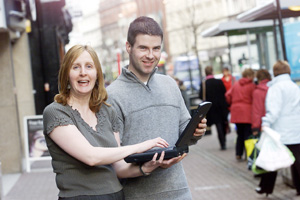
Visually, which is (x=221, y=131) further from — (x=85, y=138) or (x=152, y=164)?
(x=85, y=138)

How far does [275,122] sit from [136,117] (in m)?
5.38

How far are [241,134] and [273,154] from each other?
16.7 feet

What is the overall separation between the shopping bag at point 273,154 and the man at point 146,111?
4.81m

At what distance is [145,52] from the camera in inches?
144

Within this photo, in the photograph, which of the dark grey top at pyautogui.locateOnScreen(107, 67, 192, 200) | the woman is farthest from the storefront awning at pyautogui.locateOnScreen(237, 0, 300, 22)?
the dark grey top at pyautogui.locateOnScreen(107, 67, 192, 200)

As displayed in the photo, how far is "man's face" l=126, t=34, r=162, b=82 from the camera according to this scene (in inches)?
144

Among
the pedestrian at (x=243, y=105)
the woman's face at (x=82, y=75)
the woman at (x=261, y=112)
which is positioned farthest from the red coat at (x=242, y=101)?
the woman's face at (x=82, y=75)

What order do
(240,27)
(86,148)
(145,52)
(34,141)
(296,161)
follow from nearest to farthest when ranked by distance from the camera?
(86,148) < (145,52) < (296,161) < (34,141) < (240,27)

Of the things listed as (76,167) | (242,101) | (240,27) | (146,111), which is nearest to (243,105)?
(242,101)

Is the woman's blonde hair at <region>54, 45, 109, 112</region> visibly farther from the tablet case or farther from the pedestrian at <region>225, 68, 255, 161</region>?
the pedestrian at <region>225, 68, 255, 161</region>

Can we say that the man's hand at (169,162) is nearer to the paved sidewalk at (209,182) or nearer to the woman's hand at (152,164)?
the woman's hand at (152,164)

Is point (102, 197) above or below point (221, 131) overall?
above

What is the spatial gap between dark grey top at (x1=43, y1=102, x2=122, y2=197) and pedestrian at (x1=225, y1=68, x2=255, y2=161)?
985 cm

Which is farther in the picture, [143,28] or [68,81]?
[143,28]
